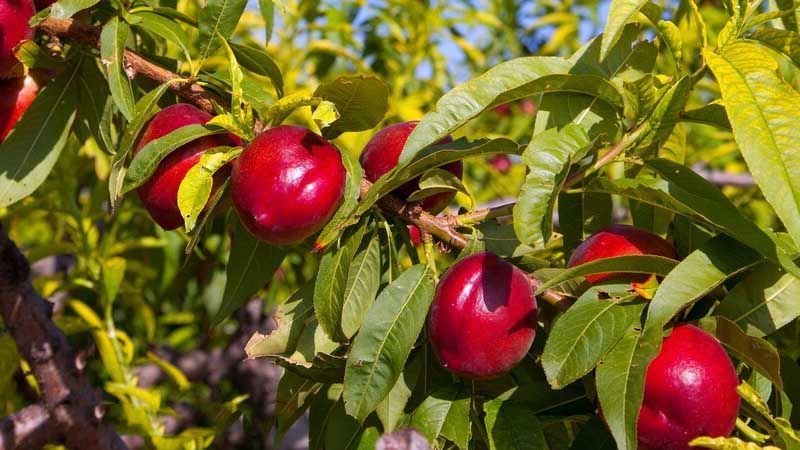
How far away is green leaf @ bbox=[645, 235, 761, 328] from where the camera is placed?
0.88 m

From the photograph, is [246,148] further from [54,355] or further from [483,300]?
[54,355]

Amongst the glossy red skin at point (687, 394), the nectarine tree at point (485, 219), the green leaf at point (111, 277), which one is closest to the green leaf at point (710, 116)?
the nectarine tree at point (485, 219)

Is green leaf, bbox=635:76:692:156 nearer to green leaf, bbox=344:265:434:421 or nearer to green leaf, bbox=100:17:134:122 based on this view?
green leaf, bbox=344:265:434:421

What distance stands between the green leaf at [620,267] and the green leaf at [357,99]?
0.27m

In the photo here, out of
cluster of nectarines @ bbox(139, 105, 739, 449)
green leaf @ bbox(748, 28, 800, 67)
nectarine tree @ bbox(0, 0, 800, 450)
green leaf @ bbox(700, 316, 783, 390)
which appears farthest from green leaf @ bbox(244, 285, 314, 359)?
green leaf @ bbox(748, 28, 800, 67)

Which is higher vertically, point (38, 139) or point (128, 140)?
point (128, 140)

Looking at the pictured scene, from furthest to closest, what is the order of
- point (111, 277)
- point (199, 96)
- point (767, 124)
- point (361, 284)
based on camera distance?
point (111, 277) < point (199, 96) < point (361, 284) < point (767, 124)

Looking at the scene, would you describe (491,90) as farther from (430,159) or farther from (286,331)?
(286,331)

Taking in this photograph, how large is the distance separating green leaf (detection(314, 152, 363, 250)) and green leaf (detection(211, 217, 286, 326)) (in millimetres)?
169

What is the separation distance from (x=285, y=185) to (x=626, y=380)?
38 centimetres

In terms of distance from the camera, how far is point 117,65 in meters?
1.08

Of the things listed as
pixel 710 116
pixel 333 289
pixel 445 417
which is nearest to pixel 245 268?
pixel 333 289

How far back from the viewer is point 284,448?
6.93 feet

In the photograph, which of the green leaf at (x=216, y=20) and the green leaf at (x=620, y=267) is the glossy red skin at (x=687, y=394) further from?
the green leaf at (x=216, y=20)
